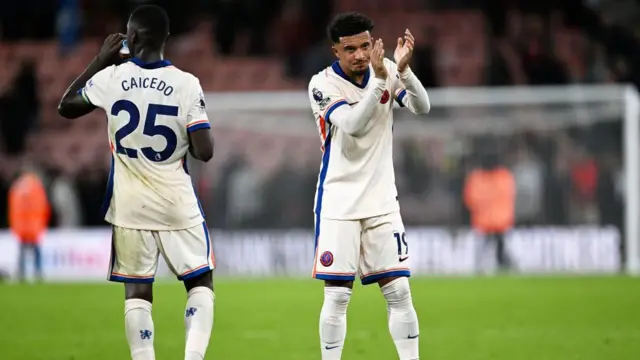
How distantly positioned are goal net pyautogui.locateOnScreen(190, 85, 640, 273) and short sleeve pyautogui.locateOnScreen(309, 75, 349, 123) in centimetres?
1424

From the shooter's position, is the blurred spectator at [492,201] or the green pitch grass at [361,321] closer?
the green pitch grass at [361,321]

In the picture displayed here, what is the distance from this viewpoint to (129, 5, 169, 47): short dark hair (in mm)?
6441

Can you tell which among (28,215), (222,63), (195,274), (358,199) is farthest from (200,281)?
(222,63)

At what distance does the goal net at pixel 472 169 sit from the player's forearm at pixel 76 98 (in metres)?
14.8

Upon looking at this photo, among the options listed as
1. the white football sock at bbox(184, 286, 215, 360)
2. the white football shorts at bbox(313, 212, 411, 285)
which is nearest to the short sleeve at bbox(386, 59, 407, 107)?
the white football shorts at bbox(313, 212, 411, 285)

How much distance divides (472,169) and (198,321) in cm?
1562

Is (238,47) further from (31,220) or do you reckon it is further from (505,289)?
(505,289)

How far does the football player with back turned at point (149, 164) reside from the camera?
645 centimetres

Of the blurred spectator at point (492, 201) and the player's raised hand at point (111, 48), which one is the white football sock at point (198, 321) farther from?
the blurred spectator at point (492, 201)

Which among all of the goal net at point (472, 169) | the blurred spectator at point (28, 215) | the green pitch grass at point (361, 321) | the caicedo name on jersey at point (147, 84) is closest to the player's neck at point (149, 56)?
the caicedo name on jersey at point (147, 84)

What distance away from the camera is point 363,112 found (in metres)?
6.55

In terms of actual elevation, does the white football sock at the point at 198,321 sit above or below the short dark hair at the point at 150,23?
below

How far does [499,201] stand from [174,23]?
9.71m

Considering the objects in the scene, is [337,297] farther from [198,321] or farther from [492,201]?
[492,201]
